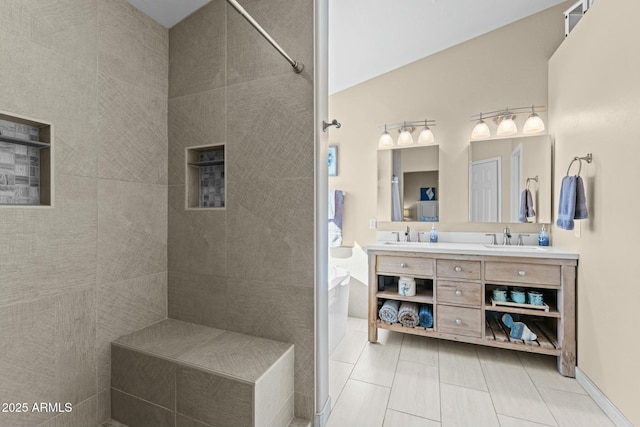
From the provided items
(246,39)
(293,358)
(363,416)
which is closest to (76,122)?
(246,39)

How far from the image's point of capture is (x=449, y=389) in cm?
185

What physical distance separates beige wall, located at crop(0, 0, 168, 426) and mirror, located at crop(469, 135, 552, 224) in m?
2.62

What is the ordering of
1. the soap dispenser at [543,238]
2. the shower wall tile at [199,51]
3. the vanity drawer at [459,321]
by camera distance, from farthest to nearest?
the soap dispenser at [543,238] < the vanity drawer at [459,321] < the shower wall tile at [199,51]

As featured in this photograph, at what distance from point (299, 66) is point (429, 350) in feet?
7.61

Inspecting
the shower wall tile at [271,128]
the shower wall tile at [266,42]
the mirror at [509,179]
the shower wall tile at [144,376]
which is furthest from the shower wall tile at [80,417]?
the mirror at [509,179]

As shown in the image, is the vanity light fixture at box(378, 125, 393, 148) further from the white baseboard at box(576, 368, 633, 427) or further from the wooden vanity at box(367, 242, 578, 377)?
the white baseboard at box(576, 368, 633, 427)

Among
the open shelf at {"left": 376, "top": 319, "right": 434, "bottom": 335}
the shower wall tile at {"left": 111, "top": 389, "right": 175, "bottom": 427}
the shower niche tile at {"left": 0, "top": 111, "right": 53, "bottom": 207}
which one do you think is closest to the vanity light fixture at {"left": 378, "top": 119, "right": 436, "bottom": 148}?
the open shelf at {"left": 376, "top": 319, "right": 434, "bottom": 335}

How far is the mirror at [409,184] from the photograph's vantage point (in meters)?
2.86

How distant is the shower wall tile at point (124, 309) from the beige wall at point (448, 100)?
1919mm

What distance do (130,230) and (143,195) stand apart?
219 mm

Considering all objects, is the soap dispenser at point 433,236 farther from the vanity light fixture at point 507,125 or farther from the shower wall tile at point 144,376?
the shower wall tile at point 144,376

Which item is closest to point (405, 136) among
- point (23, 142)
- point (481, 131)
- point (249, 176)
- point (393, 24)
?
point (481, 131)

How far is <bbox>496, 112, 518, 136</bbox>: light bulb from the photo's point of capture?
2.56 meters

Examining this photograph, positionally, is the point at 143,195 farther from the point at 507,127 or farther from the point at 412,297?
the point at 507,127
